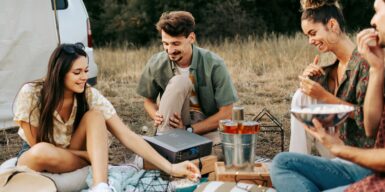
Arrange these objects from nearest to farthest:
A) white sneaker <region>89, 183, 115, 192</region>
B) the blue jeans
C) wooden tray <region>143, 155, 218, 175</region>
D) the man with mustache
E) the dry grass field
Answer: the blue jeans → white sneaker <region>89, 183, 115, 192</region> → wooden tray <region>143, 155, 218, 175</region> → the man with mustache → the dry grass field

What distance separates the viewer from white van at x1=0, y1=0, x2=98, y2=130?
615 centimetres

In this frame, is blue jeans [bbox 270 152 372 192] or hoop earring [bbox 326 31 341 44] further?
hoop earring [bbox 326 31 341 44]

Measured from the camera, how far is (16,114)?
3617 millimetres

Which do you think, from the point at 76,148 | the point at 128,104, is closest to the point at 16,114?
the point at 76,148

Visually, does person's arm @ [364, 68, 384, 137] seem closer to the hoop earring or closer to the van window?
the hoop earring

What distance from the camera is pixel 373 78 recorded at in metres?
2.53

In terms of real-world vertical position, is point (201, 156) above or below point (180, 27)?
below

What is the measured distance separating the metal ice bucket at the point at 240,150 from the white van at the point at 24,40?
10.0ft

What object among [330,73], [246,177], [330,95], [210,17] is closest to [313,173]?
[330,95]

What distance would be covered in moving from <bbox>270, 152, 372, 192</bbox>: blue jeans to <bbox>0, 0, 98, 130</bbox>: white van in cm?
361

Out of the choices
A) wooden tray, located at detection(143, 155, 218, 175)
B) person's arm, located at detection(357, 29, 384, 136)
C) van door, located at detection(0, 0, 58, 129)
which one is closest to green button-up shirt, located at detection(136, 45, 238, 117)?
wooden tray, located at detection(143, 155, 218, 175)

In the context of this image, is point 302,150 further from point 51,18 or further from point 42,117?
point 51,18

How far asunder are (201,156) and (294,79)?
204 inches

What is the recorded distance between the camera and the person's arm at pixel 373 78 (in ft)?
8.14
